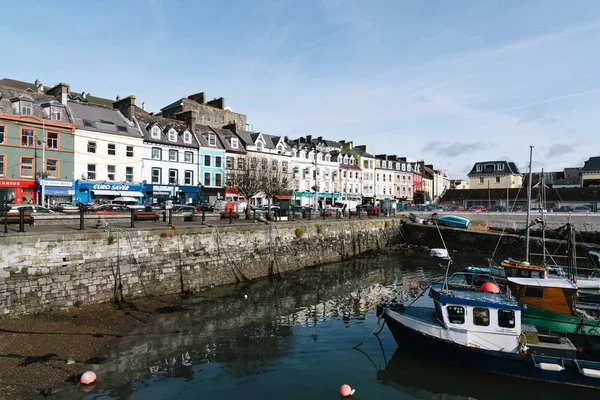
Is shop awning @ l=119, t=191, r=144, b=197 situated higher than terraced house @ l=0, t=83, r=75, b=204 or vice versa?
terraced house @ l=0, t=83, r=75, b=204

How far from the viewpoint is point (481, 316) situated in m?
12.0

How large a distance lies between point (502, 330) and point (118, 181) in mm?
35882

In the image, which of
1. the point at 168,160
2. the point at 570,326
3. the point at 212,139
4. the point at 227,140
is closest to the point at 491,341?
the point at 570,326

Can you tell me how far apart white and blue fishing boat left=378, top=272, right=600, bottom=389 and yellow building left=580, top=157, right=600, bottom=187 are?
217ft

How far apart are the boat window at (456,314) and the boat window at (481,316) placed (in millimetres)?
348

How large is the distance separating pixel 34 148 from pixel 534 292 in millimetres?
37127

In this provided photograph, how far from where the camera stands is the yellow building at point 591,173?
209ft

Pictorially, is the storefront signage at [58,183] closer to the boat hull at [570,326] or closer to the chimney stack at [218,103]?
the chimney stack at [218,103]

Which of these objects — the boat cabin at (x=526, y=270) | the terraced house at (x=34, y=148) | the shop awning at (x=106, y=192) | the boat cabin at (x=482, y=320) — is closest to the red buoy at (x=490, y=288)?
the boat cabin at (x=482, y=320)

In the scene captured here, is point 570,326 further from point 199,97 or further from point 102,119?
point 199,97

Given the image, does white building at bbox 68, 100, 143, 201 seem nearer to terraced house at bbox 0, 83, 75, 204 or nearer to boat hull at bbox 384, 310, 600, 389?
terraced house at bbox 0, 83, 75, 204

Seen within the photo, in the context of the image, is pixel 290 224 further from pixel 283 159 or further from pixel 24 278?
pixel 283 159

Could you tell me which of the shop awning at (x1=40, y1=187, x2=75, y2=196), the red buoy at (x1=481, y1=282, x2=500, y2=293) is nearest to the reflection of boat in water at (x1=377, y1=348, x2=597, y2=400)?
the red buoy at (x1=481, y1=282, x2=500, y2=293)

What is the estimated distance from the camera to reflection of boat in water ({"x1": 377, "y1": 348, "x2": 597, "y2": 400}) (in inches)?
422
